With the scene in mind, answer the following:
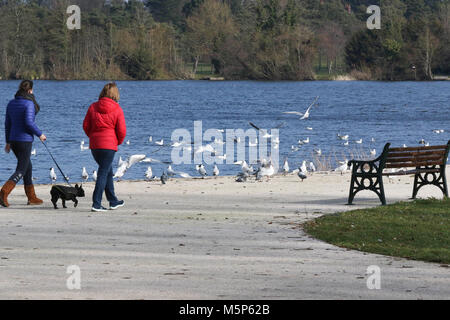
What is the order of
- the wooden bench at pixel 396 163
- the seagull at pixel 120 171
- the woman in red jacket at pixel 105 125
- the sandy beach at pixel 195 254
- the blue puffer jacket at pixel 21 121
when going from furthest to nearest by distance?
the seagull at pixel 120 171 → the wooden bench at pixel 396 163 → the blue puffer jacket at pixel 21 121 → the woman in red jacket at pixel 105 125 → the sandy beach at pixel 195 254

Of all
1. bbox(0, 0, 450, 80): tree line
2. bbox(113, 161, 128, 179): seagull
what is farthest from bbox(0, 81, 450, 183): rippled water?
bbox(0, 0, 450, 80): tree line

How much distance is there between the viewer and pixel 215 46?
4860 inches

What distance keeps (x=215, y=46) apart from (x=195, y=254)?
378 feet

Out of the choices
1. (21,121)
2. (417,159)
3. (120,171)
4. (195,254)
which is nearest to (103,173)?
(21,121)

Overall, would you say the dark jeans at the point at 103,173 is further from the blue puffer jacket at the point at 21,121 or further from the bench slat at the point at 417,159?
the bench slat at the point at 417,159

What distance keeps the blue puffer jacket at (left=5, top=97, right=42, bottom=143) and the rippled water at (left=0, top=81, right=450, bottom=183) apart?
13512 mm

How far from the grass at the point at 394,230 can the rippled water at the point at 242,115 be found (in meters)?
15.0

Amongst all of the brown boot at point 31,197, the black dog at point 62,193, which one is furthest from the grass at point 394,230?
the brown boot at point 31,197

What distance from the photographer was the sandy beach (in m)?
7.65

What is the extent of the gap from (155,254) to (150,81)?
4285 inches

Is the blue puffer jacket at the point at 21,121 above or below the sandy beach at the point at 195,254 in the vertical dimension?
above

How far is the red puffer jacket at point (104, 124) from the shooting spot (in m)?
12.0

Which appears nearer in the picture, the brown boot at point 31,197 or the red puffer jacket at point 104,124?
the red puffer jacket at point 104,124

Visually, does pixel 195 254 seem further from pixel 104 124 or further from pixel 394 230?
pixel 104 124
